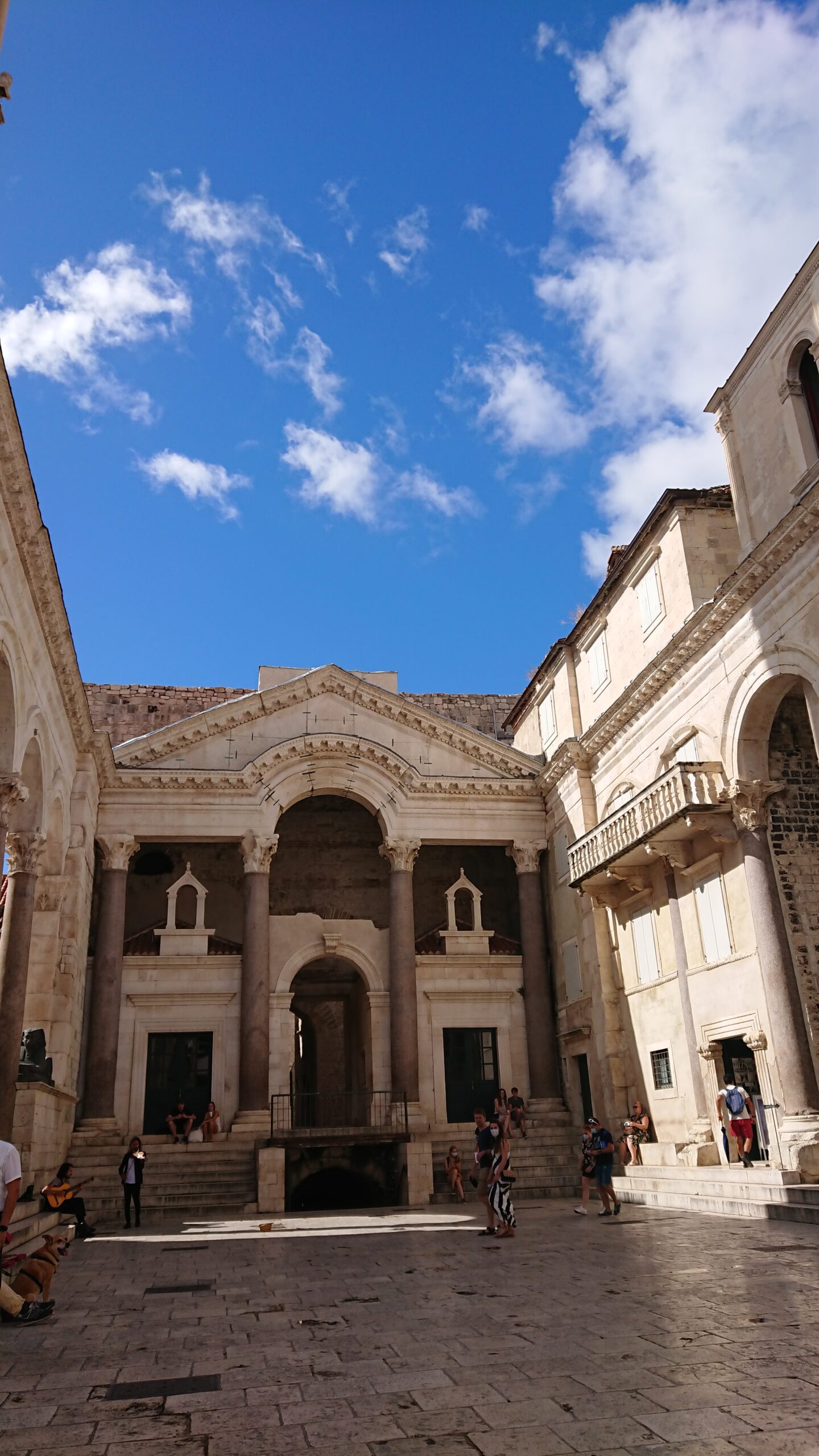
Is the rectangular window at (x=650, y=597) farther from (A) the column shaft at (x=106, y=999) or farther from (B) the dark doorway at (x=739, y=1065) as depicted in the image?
(A) the column shaft at (x=106, y=999)

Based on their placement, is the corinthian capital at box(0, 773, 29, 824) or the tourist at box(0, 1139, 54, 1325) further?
the corinthian capital at box(0, 773, 29, 824)

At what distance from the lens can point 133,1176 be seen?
1773 cm

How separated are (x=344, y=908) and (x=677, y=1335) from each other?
22501 millimetres

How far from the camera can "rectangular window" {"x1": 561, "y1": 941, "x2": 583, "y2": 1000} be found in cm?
2483

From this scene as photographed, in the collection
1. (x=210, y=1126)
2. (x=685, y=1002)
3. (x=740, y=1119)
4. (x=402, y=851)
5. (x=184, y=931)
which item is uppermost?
(x=402, y=851)

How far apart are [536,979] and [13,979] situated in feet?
43.3

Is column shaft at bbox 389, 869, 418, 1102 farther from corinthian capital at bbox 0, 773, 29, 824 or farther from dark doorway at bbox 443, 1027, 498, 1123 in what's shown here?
corinthian capital at bbox 0, 773, 29, 824

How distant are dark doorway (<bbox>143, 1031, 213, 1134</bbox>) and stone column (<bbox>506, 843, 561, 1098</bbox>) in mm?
7741

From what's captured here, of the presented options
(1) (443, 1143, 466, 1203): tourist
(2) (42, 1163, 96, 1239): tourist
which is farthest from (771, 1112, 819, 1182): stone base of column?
(2) (42, 1163, 96, 1239): tourist

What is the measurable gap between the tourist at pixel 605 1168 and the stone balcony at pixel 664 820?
18.0ft

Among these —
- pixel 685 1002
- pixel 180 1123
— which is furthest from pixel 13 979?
pixel 685 1002

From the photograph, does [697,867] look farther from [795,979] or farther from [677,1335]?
[677,1335]

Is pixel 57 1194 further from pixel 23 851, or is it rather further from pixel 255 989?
pixel 255 989

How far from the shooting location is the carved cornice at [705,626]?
15766mm
